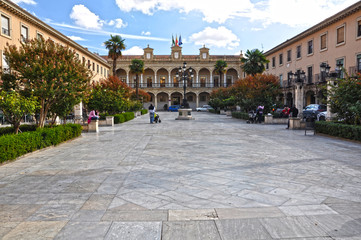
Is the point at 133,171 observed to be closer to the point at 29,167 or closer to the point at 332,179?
the point at 29,167

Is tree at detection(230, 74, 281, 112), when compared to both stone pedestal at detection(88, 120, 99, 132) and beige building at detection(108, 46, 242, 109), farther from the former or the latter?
beige building at detection(108, 46, 242, 109)

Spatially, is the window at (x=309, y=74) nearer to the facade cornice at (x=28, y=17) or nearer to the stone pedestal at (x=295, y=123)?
the stone pedestal at (x=295, y=123)

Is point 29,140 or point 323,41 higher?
point 323,41

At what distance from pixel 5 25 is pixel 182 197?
23290mm

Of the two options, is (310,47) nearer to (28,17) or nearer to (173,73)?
(28,17)

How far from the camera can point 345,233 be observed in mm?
2998

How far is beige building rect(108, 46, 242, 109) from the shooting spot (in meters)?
58.8

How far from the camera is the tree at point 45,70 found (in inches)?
381

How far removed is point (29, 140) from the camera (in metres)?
7.81

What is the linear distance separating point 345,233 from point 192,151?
542 cm

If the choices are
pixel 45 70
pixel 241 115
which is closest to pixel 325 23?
pixel 241 115

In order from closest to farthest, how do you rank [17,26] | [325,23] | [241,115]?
[17,26]
[241,115]
[325,23]

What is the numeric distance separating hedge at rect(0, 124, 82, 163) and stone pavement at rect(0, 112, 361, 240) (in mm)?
305

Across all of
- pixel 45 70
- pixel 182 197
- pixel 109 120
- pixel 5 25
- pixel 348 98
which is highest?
pixel 5 25
